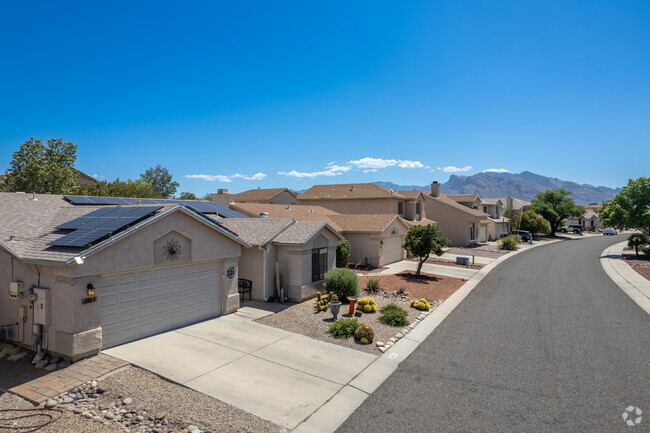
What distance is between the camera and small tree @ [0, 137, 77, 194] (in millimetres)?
26703

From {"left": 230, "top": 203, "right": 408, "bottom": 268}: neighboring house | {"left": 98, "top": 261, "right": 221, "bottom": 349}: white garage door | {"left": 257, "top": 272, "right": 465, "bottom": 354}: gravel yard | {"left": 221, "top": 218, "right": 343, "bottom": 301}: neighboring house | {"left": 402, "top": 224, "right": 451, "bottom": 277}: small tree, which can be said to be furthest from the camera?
{"left": 230, "top": 203, "right": 408, "bottom": 268}: neighboring house

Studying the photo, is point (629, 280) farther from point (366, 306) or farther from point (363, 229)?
point (366, 306)

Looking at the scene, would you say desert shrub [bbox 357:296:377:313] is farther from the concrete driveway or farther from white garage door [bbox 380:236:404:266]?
white garage door [bbox 380:236:404:266]

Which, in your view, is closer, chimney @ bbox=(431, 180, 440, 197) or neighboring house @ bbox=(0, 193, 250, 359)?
neighboring house @ bbox=(0, 193, 250, 359)

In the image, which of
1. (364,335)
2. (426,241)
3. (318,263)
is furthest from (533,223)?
(364,335)

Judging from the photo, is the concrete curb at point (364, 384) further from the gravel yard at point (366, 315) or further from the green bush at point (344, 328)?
the green bush at point (344, 328)

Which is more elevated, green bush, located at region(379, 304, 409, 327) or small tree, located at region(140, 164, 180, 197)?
small tree, located at region(140, 164, 180, 197)

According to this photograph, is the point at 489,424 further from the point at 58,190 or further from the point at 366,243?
the point at 58,190

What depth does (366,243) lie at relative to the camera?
2666 cm

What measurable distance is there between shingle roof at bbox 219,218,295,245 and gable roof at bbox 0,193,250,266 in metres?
1.88

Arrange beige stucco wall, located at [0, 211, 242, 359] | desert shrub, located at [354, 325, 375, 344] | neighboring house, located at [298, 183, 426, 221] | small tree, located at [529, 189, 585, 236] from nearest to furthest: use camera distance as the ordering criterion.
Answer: beige stucco wall, located at [0, 211, 242, 359] < desert shrub, located at [354, 325, 375, 344] < neighboring house, located at [298, 183, 426, 221] < small tree, located at [529, 189, 585, 236]

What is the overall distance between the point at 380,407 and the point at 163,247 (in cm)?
784

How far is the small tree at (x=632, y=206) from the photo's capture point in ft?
114

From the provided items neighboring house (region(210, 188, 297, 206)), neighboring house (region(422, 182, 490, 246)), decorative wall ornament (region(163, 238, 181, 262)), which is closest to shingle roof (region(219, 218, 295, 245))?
decorative wall ornament (region(163, 238, 181, 262))
